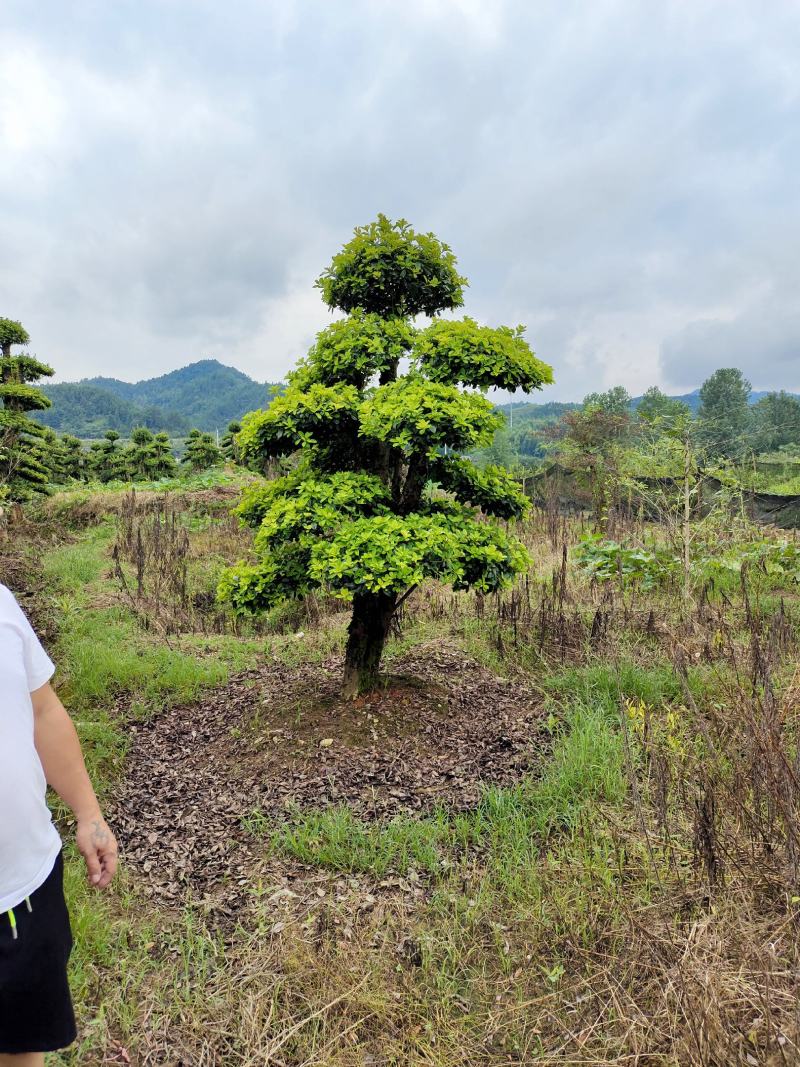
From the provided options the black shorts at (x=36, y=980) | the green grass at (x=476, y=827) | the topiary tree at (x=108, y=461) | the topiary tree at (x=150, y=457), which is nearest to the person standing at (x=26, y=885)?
the black shorts at (x=36, y=980)

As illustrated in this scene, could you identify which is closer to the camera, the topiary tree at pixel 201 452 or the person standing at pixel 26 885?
the person standing at pixel 26 885

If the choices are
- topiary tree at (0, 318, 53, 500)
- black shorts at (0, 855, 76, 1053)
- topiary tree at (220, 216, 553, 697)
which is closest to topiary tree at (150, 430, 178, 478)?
topiary tree at (0, 318, 53, 500)

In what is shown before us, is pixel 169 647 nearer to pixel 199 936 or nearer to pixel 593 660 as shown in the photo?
pixel 199 936

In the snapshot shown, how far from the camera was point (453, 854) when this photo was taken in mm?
2826

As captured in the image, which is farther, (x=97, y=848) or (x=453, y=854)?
(x=453, y=854)

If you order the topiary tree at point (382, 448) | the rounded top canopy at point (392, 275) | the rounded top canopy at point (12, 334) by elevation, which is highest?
the rounded top canopy at point (12, 334)

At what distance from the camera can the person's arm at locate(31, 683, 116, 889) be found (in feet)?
4.71

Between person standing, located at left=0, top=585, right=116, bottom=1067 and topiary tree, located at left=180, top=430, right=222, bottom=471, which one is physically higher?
topiary tree, located at left=180, top=430, right=222, bottom=471

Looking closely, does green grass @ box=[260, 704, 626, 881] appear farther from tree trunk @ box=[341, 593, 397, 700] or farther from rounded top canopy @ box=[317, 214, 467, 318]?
rounded top canopy @ box=[317, 214, 467, 318]

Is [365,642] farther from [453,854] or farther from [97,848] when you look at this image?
[97,848]

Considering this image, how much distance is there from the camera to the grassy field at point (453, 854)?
1.89 m

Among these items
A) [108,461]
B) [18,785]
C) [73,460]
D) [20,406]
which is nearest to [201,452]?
[108,461]

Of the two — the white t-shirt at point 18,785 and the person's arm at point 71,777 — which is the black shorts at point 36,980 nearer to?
the white t-shirt at point 18,785

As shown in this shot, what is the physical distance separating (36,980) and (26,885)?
0.22 m
